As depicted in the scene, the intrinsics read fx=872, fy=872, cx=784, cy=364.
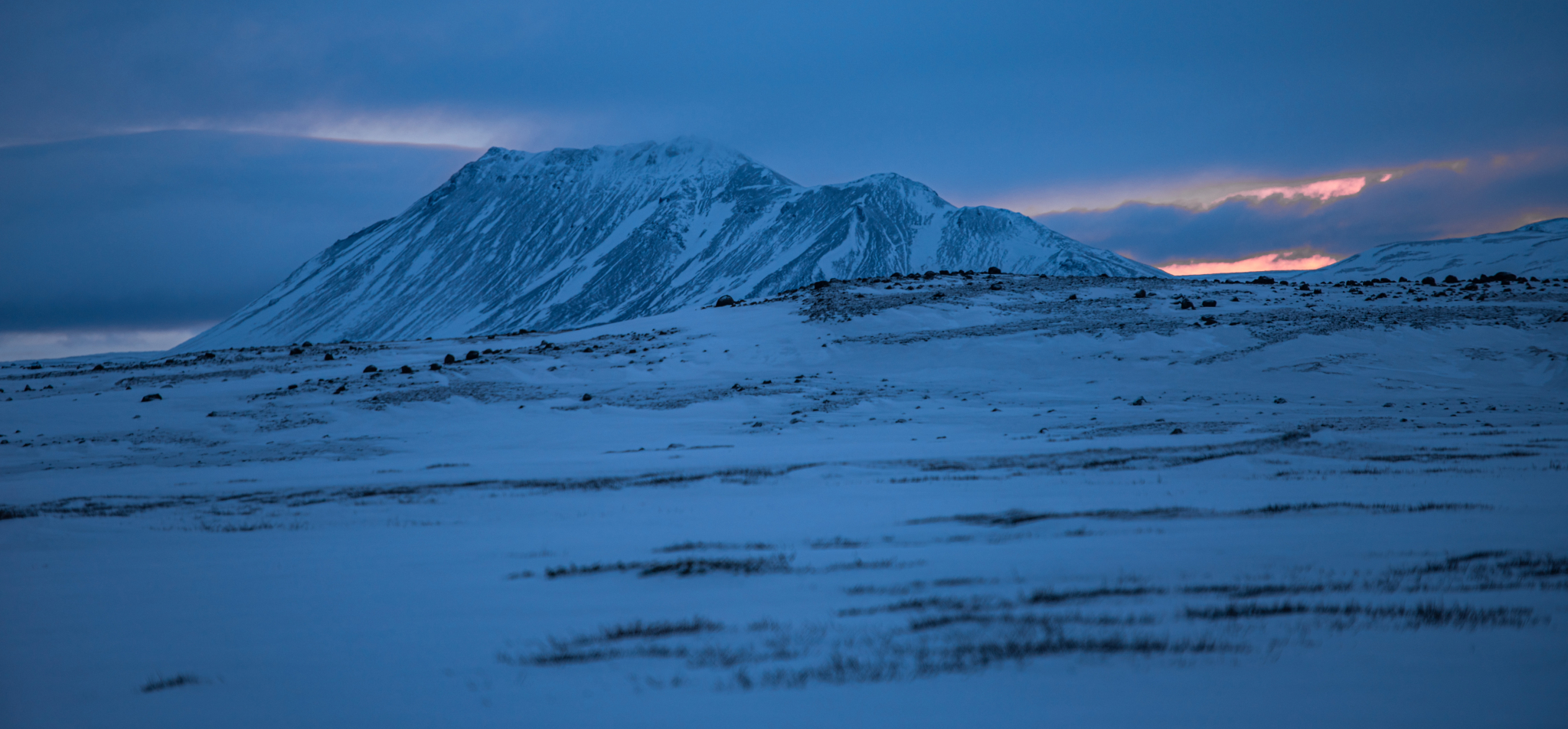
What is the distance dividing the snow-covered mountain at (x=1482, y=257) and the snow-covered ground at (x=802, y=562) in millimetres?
147082

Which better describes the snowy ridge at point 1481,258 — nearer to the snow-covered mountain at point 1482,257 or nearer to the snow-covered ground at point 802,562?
the snow-covered mountain at point 1482,257

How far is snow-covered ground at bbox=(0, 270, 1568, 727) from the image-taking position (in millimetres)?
6371

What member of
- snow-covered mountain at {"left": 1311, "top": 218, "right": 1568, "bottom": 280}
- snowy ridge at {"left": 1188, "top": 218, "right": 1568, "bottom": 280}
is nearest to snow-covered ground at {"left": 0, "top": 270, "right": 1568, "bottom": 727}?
snowy ridge at {"left": 1188, "top": 218, "right": 1568, "bottom": 280}

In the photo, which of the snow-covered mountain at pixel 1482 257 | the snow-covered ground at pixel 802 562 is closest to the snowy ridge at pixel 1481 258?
the snow-covered mountain at pixel 1482 257

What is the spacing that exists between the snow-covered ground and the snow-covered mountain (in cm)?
14708

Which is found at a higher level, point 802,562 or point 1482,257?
point 1482,257

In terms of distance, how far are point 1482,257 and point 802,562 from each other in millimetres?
203972

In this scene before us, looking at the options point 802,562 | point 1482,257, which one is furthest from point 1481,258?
point 802,562

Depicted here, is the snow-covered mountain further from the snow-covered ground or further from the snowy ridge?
the snow-covered ground

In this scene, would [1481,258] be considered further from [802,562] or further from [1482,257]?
[802,562]

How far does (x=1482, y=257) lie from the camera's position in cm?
16462

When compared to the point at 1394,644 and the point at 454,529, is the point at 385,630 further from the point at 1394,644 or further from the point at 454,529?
the point at 1394,644

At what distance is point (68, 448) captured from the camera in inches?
1012

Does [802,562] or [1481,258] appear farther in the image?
[1481,258]
